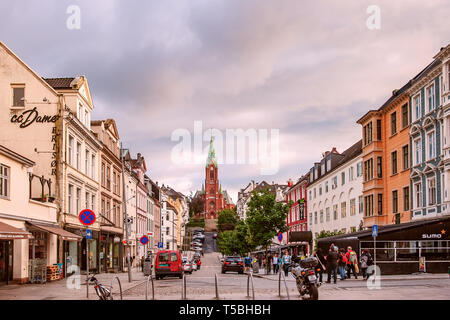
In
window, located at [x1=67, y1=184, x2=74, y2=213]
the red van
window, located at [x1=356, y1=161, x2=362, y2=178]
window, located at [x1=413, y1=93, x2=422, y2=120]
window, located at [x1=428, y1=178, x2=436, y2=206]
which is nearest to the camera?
window, located at [x1=428, y1=178, x2=436, y2=206]

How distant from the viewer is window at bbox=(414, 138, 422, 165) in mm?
36812

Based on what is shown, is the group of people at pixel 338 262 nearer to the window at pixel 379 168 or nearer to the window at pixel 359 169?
the window at pixel 379 168

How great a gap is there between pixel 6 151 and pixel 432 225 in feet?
71.6

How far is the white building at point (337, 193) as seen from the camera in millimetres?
51375

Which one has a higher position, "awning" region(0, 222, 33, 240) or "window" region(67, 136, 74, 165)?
"window" region(67, 136, 74, 165)

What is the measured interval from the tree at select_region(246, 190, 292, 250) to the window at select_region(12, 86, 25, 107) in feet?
80.7

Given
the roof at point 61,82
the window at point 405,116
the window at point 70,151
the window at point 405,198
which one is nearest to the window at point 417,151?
the window at point 405,116

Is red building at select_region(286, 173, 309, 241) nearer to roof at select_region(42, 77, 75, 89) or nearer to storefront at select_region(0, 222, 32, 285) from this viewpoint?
roof at select_region(42, 77, 75, 89)

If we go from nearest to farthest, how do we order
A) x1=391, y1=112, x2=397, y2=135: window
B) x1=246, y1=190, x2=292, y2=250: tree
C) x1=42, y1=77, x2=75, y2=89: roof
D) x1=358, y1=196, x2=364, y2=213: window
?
x1=42, y1=77, x2=75, y2=89: roof
x1=391, y1=112, x2=397, y2=135: window
x1=358, y1=196, x2=364, y2=213: window
x1=246, y1=190, x2=292, y2=250: tree

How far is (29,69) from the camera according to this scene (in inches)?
1293

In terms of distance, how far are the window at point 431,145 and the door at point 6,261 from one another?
23.6 meters

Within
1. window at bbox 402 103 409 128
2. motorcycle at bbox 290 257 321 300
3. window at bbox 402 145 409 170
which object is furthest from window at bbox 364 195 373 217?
motorcycle at bbox 290 257 321 300
